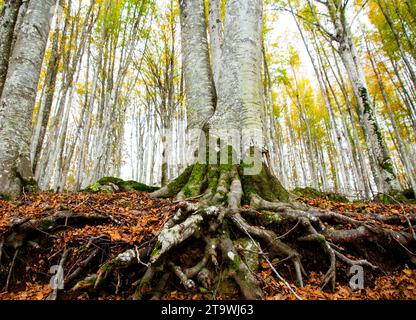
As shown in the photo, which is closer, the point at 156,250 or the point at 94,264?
the point at 156,250

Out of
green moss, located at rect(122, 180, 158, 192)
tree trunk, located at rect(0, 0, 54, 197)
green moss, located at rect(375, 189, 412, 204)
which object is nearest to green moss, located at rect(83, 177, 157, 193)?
green moss, located at rect(122, 180, 158, 192)

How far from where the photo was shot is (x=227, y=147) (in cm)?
319

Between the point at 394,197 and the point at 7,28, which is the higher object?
the point at 7,28

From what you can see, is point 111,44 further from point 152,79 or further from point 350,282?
point 350,282

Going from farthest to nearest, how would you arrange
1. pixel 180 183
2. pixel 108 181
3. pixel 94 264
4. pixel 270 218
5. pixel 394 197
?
1. pixel 394 197
2. pixel 108 181
3. pixel 180 183
4. pixel 270 218
5. pixel 94 264

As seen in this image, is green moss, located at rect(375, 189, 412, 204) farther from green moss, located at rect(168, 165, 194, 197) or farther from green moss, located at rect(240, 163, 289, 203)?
green moss, located at rect(168, 165, 194, 197)

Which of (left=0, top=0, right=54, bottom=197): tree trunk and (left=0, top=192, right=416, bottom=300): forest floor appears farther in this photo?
(left=0, top=0, right=54, bottom=197): tree trunk

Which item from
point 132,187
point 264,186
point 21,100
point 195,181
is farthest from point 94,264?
point 21,100

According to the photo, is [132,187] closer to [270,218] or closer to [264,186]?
[264,186]

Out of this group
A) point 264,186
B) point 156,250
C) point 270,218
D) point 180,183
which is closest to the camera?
point 156,250

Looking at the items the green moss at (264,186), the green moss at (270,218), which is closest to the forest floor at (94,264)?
the green moss at (270,218)
